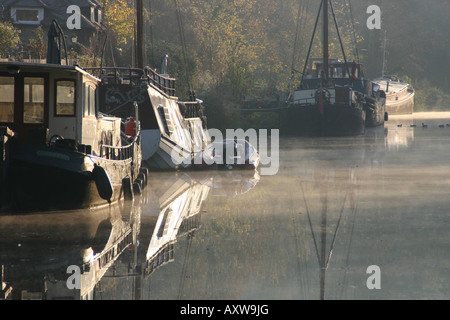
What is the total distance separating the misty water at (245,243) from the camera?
11000 mm

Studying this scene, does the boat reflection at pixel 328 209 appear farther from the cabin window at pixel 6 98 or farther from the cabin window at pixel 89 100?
the cabin window at pixel 6 98

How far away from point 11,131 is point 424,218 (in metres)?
9.67

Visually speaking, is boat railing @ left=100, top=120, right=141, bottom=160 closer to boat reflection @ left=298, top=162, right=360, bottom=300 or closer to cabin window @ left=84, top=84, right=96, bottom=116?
cabin window @ left=84, top=84, right=96, bottom=116

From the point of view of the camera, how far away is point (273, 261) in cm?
1280

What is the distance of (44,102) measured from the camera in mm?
18172

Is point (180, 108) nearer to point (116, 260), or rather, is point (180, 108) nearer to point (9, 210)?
point (9, 210)

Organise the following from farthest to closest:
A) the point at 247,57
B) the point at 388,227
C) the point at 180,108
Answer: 1. the point at 247,57
2. the point at 180,108
3. the point at 388,227

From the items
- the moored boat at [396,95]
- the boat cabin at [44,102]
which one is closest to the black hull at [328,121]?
the moored boat at [396,95]

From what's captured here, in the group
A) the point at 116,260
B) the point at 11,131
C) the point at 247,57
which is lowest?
the point at 116,260

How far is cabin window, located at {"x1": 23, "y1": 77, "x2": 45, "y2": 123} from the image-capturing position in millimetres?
18016

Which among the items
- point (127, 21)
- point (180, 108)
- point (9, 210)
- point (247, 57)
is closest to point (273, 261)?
point (9, 210)

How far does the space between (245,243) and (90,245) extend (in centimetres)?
295

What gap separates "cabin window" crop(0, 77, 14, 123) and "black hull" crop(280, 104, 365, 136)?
136ft

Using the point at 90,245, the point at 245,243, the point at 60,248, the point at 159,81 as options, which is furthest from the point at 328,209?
the point at 159,81
